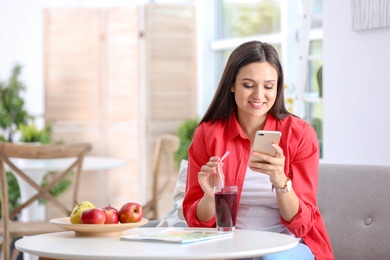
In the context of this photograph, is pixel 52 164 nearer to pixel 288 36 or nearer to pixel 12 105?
pixel 288 36

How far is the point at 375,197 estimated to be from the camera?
294cm

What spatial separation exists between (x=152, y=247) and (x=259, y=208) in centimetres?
61

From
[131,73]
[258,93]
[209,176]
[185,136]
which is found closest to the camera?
[209,176]

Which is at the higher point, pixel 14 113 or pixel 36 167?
pixel 14 113

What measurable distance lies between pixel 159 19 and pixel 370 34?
352 centimetres

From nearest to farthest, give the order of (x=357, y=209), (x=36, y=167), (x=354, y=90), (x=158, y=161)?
(x=357, y=209) < (x=354, y=90) < (x=36, y=167) < (x=158, y=161)

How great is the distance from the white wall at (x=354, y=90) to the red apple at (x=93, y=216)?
57.7 inches

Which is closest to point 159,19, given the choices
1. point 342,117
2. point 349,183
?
point 342,117

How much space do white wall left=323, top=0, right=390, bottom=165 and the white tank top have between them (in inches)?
35.6

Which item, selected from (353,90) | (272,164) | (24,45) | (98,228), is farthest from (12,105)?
(272,164)

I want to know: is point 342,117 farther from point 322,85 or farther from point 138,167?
point 138,167

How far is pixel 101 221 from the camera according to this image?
7.79 feet

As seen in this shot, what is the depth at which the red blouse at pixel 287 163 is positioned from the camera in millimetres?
2592

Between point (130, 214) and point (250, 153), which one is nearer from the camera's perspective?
point (130, 214)
